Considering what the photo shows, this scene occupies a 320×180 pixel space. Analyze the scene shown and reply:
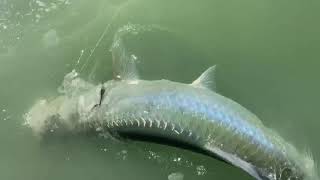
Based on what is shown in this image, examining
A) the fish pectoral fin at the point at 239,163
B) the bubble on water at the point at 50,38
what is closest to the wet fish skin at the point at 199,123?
the fish pectoral fin at the point at 239,163

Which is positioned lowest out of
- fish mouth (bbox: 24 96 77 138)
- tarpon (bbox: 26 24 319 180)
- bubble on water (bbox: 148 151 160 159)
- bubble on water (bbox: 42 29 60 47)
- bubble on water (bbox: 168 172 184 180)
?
bubble on water (bbox: 168 172 184 180)

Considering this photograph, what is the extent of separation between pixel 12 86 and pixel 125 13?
1.04 meters

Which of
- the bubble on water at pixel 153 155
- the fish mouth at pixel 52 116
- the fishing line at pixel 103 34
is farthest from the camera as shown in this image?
the fishing line at pixel 103 34

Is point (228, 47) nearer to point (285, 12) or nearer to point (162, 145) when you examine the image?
point (285, 12)

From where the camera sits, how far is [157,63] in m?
5.21

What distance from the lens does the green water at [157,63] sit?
497 centimetres

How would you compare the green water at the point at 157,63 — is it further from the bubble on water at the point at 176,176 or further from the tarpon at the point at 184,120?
the tarpon at the point at 184,120

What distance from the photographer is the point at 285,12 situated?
17.6 feet

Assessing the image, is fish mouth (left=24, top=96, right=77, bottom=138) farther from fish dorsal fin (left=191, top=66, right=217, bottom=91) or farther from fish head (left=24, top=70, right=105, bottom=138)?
fish dorsal fin (left=191, top=66, right=217, bottom=91)

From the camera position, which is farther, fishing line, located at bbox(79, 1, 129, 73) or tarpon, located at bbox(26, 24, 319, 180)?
fishing line, located at bbox(79, 1, 129, 73)

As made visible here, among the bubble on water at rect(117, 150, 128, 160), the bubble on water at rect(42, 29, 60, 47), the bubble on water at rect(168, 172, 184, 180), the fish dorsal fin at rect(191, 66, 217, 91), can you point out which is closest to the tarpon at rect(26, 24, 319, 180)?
the fish dorsal fin at rect(191, 66, 217, 91)

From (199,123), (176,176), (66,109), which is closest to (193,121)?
(199,123)

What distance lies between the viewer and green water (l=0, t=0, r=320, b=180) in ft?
16.3

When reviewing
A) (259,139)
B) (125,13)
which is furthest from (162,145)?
(125,13)
